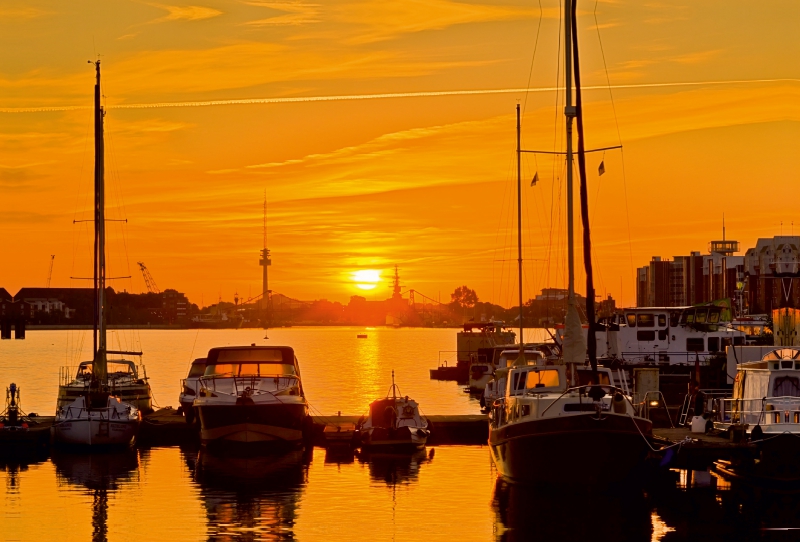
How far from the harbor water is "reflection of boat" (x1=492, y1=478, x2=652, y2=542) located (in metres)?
0.05

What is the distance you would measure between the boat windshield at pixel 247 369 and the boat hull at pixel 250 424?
9.40 ft

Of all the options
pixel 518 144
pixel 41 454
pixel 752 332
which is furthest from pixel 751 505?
pixel 752 332

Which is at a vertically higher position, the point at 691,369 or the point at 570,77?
the point at 570,77

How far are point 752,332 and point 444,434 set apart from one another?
1992 inches

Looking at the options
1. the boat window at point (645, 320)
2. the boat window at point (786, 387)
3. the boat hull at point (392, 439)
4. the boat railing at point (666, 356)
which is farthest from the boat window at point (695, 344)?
the boat window at point (786, 387)

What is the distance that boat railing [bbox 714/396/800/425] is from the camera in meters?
37.4

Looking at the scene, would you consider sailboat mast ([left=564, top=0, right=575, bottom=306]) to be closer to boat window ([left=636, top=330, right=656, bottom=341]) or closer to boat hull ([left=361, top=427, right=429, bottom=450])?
boat hull ([left=361, top=427, right=429, bottom=450])

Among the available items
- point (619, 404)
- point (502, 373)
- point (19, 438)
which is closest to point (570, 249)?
point (619, 404)

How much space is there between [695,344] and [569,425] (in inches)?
1998

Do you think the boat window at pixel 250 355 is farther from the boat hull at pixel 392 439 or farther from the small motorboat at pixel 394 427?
the boat hull at pixel 392 439

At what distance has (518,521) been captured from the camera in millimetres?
35094

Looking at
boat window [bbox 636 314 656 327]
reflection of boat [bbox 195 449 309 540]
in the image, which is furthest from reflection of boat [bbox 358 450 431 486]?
boat window [bbox 636 314 656 327]

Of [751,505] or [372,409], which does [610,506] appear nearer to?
[751,505]

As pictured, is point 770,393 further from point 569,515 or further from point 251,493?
point 251,493
